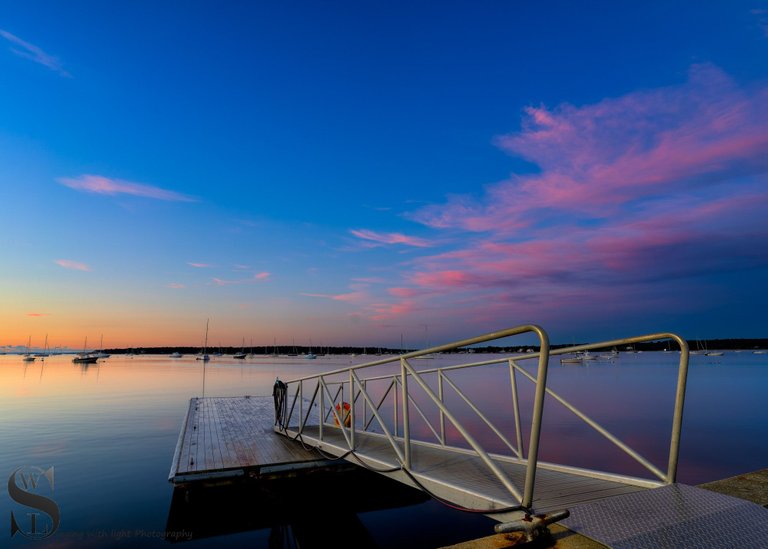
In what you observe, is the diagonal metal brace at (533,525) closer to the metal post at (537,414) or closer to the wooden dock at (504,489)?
the wooden dock at (504,489)

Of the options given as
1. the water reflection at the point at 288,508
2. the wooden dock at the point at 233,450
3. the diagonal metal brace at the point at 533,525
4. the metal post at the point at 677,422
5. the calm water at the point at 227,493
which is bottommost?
the calm water at the point at 227,493

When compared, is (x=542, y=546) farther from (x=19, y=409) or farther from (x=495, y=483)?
(x=19, y=409)

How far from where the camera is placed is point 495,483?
568 cm

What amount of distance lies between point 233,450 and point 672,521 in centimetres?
972

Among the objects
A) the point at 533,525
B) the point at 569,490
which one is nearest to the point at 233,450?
the point at 569,490

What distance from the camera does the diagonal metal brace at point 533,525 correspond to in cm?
387

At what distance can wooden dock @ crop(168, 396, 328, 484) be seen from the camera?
948 centimetres

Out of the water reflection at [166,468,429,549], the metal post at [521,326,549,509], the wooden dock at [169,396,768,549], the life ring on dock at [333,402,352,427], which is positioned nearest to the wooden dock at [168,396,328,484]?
the wooden dock at [169,396,768,549]

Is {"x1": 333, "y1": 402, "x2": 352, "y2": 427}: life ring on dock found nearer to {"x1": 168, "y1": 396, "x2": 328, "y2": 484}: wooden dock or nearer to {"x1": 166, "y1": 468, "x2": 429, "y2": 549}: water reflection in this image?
{"x1": 168, "y1": 396, "x2": 328, "y2": 484}: wooden dock

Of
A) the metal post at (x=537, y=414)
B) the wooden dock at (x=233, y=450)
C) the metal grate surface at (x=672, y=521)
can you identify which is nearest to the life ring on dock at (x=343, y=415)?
the wooden dock at (x=233, y=450)

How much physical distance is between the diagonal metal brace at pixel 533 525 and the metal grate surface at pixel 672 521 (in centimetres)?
8

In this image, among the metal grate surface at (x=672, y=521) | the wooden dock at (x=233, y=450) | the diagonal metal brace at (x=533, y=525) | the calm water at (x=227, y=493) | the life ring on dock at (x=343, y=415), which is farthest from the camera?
the life ring on dock at (x=343, y=415)

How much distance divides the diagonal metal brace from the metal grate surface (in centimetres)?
8

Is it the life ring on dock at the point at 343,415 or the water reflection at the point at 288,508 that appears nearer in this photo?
the water reflection at the point at 288,508
